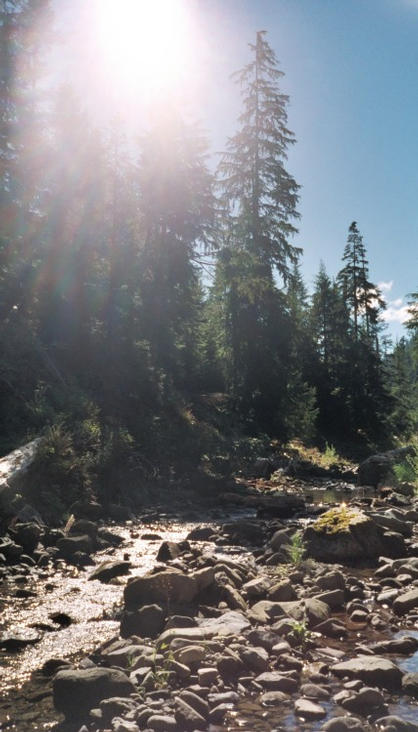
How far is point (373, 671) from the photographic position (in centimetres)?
463

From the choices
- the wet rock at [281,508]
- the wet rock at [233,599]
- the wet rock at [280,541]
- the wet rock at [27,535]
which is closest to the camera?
the wet rock at [233,599]

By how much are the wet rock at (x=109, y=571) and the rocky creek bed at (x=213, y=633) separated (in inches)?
0.8

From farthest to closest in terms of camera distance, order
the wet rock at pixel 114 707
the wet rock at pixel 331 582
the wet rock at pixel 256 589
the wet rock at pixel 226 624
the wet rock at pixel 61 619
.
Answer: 1. the wet rock at pixel 331 582
2. the wet rock at pixel 256 589
3. the wet rock at pixel 61 619
4. the wet rock at pixel 226 624
5. the wet rock at pixel 114 707

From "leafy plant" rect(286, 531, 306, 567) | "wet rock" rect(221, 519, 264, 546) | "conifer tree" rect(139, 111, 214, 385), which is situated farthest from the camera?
"conifer tree" rect(139, 111, 214, 385)

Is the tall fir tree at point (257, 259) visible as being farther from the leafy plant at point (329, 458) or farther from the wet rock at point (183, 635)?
the wet rock at point (183, 635)

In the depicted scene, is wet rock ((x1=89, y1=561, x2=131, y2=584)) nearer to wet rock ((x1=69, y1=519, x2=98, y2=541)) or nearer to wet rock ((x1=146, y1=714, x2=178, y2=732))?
wet rock ((x1=69, y1=519, x2=98, y2=541))

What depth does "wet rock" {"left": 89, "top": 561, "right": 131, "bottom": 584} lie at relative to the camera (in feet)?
25.6

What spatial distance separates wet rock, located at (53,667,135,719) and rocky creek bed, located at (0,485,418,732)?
0.4 inches

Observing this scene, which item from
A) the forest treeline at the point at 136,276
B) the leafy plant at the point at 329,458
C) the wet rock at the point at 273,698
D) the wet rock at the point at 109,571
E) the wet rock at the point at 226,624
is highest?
the forest treeline at the point at 136,276

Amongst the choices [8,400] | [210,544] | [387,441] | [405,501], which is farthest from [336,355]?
[210,544]

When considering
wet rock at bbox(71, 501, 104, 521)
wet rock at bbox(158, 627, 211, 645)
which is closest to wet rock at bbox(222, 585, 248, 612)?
wet rock at bbox(158, 627, 211, 645)

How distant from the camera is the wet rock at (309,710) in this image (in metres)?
4.14

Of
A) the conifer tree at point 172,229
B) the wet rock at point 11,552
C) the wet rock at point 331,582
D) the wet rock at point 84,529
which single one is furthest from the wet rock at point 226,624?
the conifer tree at point 172,229

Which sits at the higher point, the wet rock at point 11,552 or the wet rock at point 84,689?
the wet rock at point 11,552
